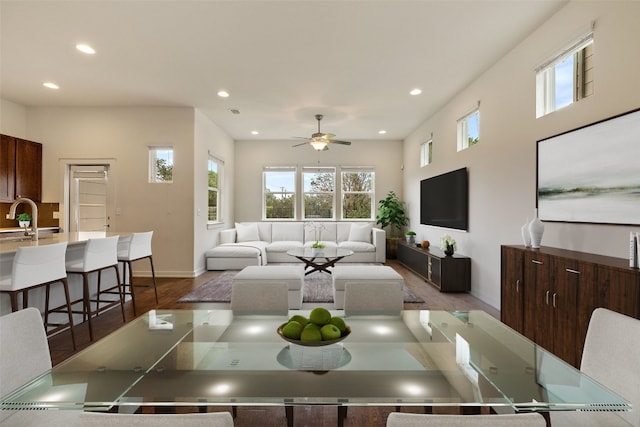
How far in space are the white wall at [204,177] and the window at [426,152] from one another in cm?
431

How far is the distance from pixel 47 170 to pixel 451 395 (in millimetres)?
6959

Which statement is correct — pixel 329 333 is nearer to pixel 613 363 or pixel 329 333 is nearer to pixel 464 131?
pixel 613 363

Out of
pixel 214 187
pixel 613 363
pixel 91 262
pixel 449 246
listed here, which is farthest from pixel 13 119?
pixel 613 363

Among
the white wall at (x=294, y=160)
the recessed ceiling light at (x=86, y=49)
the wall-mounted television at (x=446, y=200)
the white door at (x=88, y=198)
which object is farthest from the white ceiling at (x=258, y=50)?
the white wall at (x=294, y=160)

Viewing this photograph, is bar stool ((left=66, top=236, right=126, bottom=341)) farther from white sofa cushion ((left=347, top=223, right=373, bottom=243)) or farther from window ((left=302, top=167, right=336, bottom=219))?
window ((left=302, top=167, right=336, bottom=219))

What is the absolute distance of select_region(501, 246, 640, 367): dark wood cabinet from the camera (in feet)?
5.79

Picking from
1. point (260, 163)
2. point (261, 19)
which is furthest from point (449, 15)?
point (260, 163)

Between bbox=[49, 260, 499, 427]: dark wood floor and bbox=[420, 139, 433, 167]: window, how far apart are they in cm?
223

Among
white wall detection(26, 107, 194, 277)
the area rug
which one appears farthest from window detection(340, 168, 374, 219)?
white wall detection(26, 107, 194, 277)

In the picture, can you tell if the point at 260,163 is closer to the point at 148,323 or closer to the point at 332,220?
the point at 332,220

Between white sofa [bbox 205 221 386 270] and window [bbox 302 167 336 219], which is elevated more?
window [bbox 302 167 336 219]

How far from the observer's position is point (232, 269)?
5.98 meters

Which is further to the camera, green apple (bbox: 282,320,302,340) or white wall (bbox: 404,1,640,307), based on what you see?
white wall (bbox: 404,1,640,307)

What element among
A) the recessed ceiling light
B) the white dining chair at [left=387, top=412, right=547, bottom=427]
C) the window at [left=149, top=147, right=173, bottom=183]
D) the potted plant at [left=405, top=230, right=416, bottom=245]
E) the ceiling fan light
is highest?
the recessed ceiling light
